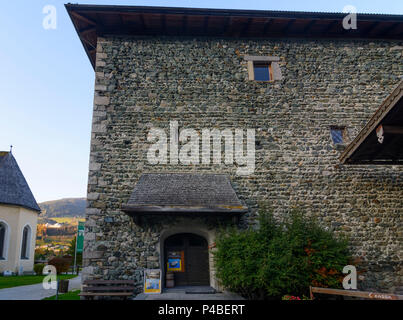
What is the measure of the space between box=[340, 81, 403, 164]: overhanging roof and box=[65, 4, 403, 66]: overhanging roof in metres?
4.32

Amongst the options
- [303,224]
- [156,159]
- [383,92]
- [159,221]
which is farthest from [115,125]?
[383,92]

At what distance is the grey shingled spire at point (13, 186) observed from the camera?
18.5 m

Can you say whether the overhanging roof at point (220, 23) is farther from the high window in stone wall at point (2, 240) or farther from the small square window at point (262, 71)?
the high window in stone wall at point (2, 240)

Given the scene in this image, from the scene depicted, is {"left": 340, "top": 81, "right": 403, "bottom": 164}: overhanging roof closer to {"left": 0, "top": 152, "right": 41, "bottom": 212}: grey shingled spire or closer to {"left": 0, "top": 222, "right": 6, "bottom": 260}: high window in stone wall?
{"left": 0, "top": 152, "right": 41, "bottom": 212}: grey shingled spire

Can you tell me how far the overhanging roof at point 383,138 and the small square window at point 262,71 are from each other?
11.5 ft

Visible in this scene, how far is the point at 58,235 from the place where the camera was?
153ft

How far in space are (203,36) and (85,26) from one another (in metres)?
3.74

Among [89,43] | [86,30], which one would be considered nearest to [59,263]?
[89,43]

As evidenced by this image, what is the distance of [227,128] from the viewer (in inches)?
368

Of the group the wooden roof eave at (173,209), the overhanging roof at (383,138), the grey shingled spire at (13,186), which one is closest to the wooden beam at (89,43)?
the wooden roof eave at (173,209)

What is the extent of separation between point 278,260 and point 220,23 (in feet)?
23.4

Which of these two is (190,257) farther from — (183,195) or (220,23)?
(220,23)

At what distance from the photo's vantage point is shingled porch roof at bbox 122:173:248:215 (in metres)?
7.61
